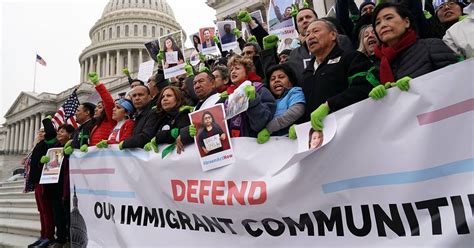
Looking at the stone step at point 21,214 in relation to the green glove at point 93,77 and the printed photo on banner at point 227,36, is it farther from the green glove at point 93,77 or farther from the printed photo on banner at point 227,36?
the printed photo on banner at point 227,36

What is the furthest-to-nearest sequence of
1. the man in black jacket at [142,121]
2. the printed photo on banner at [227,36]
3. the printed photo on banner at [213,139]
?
the printed photo on banner at [227,36] < the man in black jacket at [142,121] < the printed photo on banner at [213,139]

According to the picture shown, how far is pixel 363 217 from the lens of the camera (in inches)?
83.5

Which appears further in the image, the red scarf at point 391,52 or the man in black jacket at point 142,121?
the man in black jacket at point 142,121

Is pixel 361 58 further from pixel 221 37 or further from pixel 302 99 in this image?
pixel 221 37

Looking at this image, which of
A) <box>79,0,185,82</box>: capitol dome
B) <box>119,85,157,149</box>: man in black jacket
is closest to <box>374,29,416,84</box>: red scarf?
<box>119,85,157,149</box>: man in black jacket

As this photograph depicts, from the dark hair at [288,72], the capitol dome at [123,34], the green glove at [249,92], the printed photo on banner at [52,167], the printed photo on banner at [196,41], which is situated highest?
the capitol dome at [123,34]

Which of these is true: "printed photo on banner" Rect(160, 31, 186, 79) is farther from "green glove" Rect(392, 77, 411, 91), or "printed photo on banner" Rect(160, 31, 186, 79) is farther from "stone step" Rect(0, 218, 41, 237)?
"green glove" Rect(392, 77, 411, 91)

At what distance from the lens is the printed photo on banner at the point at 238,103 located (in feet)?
8.54

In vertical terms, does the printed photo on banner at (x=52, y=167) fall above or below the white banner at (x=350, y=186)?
below

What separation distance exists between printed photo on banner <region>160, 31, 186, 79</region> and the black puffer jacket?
4.03 m

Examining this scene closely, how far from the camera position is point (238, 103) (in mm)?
2666

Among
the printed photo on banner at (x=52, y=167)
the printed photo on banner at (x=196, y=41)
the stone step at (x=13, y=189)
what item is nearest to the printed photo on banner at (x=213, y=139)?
the printed photo on banner at (x=52, y=167)

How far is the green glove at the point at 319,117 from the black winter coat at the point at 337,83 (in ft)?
0.14

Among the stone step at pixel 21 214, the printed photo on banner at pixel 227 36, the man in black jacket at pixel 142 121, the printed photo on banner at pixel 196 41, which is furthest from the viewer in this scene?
the printed photo on banner at pixel 196 41
